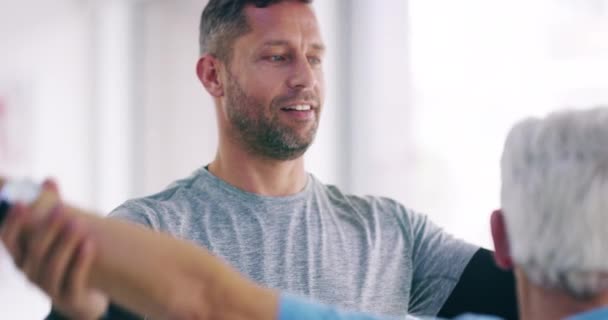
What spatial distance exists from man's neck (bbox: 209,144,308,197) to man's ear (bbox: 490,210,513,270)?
847 mm

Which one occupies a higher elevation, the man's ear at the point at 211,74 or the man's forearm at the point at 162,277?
the man's ear at the point at 211,74

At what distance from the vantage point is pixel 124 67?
12.7 feet

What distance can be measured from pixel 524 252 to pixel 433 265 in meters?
0.82

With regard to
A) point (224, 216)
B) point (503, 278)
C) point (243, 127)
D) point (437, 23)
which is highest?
point (437, 23)

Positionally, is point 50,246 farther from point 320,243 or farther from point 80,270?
point 320,243

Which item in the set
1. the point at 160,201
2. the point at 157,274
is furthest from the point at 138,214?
the point at 157,274

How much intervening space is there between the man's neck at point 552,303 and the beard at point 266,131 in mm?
897

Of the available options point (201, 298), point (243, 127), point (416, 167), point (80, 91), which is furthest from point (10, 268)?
point (201, 298)

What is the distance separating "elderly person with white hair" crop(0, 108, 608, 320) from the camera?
0.80m

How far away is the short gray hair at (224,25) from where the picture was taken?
1821 millimetres

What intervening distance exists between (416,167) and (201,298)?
2.10 m

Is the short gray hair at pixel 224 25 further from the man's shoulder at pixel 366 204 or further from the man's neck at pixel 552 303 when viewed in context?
the man's neck at pixel 552 303

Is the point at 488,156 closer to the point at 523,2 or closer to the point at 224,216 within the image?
the point at 523,2

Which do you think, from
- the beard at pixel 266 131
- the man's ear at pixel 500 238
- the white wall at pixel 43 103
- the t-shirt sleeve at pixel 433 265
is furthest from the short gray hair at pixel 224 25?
the white wall at pixel 43 103
